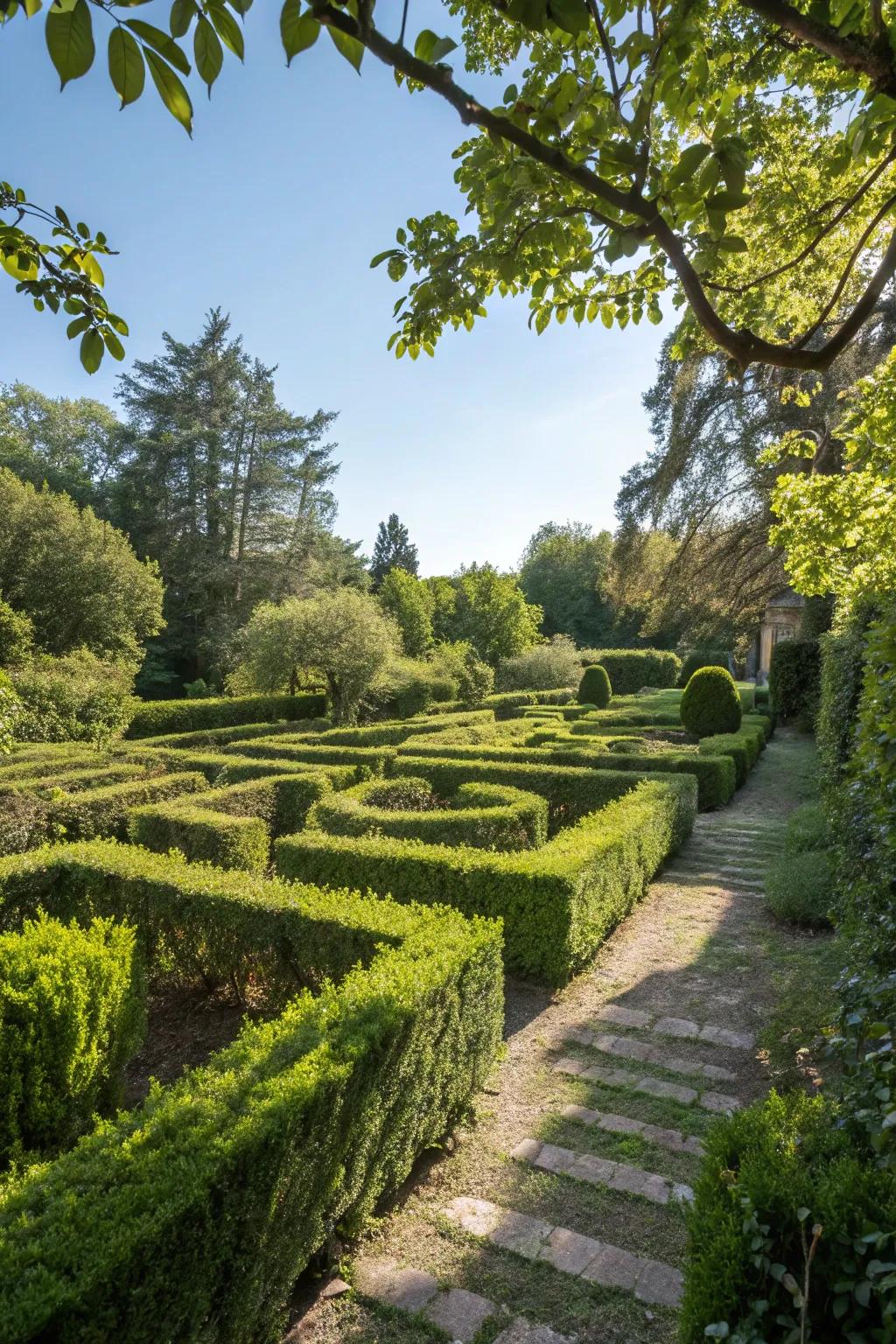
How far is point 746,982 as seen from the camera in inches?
224

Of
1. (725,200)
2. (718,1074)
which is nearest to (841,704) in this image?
(718,1074)

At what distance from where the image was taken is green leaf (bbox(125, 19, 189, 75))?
1383mm

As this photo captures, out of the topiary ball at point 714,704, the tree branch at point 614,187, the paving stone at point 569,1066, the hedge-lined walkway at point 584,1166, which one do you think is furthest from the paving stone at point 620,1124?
the topiary ball at point 714,704

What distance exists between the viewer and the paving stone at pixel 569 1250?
2.98m

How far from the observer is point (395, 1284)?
2.95 metres

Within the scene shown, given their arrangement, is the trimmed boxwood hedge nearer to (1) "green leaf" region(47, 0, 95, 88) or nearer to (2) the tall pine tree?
(1) "green leaf" region(47, 0, 95, 88)

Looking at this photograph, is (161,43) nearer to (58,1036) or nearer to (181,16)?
(181,16)

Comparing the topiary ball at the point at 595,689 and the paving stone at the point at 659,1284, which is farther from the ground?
the topiary ball at the point at 595,689

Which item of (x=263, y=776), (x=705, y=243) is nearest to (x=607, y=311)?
(x=705, y=243)

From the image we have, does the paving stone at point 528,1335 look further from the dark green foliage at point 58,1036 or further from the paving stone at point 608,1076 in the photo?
the dark green foliage at point 58,1036

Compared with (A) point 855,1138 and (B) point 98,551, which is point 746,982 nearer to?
(A) point 855,1138

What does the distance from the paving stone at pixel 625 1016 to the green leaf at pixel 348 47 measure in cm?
559

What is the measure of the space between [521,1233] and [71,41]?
435 centimetres

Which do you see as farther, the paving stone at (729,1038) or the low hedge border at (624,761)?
the low hedge border at (624,761)
